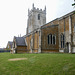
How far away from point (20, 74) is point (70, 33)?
1848 centimetres

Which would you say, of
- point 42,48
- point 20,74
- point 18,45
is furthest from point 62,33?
point 20,74

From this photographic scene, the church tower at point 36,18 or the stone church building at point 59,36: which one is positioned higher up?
the church tower at point 36,18

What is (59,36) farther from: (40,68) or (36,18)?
(36,18)

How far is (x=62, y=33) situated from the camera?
25.9 metres

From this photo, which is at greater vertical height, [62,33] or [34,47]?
[62,33]

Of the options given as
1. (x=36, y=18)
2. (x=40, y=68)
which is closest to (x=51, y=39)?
(x=40, y=68)

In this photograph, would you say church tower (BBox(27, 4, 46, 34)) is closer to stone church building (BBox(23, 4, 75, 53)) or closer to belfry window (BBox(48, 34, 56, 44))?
stone church building (BBox(23, 4, 75, 53))

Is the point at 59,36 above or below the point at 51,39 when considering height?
above

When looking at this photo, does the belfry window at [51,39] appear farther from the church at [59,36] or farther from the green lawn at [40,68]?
the green lawn at [40,68]

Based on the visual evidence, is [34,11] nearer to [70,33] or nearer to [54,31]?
[54,31]

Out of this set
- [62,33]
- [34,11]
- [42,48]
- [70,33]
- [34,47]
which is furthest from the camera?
[34,11]

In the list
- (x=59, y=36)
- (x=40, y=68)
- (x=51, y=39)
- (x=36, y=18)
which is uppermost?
(x=36, y=18)

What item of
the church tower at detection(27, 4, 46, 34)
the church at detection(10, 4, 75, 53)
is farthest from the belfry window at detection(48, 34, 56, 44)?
the church tower at detection(27, 4, 46, 34)

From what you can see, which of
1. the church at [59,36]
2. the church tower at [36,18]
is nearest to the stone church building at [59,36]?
the church at [59,36]
